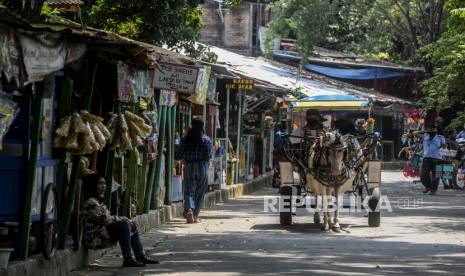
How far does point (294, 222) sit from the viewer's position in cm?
1911

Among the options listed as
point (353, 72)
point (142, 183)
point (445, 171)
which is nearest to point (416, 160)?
point (445, 171)

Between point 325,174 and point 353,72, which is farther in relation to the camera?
point 353,72

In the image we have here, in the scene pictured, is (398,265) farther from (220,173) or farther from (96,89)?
(220,173)

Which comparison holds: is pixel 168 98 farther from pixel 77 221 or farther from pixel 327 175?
pixel 77 221

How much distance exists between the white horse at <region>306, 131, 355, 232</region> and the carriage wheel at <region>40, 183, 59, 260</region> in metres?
6.18

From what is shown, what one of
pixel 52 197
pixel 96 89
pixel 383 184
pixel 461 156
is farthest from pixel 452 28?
pixel 52 197

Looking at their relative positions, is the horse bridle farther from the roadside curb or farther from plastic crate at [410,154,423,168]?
plastic crate at [410,154,423,168]

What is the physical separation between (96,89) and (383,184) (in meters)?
21.4

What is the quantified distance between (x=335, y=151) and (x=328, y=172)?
0.40 meters

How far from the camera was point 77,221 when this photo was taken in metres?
12.9

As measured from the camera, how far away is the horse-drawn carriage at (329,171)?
17.2m

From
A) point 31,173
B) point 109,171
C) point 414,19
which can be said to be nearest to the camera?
point 31,173

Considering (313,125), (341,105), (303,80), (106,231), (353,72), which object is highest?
(353,72)

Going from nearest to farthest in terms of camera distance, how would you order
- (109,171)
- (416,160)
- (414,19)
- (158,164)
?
(109,171)
(158,164)
(416,160)
(414,19)
